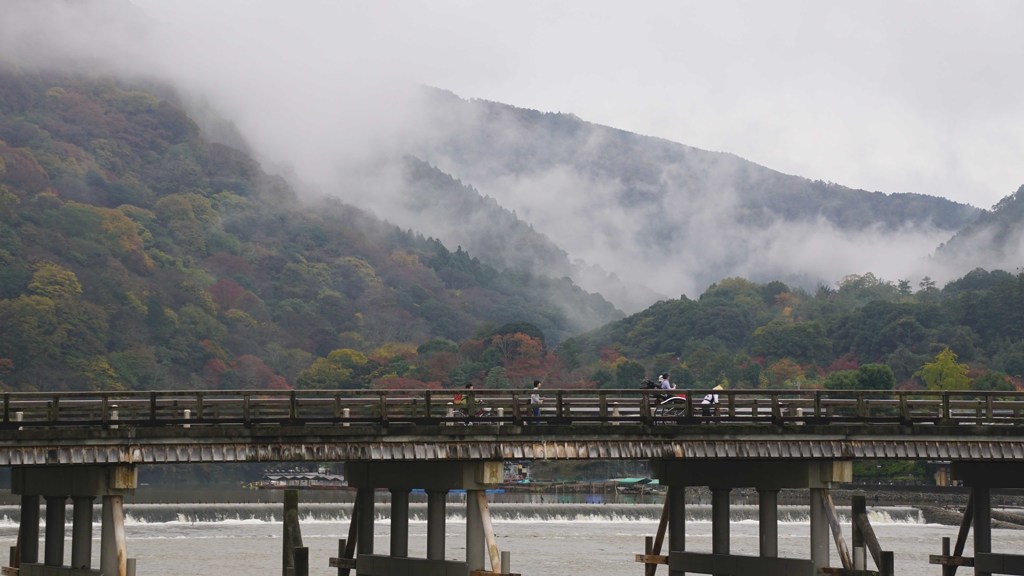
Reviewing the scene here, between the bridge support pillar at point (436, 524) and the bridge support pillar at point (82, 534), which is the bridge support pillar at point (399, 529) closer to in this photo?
the bridge support pillar at point (436, 524)

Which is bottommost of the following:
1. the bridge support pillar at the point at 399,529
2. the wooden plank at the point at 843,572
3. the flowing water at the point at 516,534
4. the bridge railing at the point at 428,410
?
the flowing water at the point at 516,534

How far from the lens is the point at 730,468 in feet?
159

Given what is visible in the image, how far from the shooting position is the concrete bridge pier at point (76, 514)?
39.8m

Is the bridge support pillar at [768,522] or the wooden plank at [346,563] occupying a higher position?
the bridge support pillar at [768,522]

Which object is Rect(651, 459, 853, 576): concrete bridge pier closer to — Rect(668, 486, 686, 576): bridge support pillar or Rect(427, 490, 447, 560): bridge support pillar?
Rect(668, 486, 686, 576): bridge support pillar

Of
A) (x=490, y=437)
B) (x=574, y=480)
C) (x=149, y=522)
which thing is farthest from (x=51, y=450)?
(x=574, y=480)

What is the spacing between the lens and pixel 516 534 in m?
101

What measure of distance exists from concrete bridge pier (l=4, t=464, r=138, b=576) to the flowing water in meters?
26.5

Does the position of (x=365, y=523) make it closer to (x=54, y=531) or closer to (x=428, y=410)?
(x=428, y=410)

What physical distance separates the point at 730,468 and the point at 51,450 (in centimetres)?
1925

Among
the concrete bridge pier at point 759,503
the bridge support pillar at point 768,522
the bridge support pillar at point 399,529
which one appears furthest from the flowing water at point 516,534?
the bridge support pillar at point 768,522

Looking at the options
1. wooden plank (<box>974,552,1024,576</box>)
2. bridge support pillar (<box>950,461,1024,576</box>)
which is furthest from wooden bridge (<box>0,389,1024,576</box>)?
wooden plank (<box>974,552,1024,576</box>)

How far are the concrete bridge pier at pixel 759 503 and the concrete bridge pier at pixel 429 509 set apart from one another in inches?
295

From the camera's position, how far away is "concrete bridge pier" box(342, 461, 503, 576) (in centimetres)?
4294
